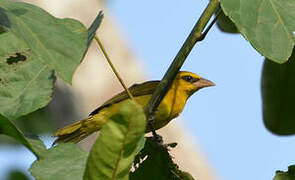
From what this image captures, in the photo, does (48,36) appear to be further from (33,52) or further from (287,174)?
(287,174)

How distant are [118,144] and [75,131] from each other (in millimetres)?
2321

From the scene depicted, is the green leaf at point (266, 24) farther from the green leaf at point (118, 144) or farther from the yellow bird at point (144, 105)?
the yellow bird at point (144, 105)

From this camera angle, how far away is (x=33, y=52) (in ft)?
4.22

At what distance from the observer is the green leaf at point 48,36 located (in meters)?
1.29

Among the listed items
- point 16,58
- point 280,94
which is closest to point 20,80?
point 16,58

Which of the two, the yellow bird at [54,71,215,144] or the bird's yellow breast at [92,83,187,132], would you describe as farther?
the bird's yellow breast at [92,83,187,132]

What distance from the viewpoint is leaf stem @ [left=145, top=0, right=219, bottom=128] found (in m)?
1.67

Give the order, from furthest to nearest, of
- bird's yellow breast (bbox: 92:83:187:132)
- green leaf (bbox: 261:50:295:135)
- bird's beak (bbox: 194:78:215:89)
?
bird's beak (bbox: 194:78:215:89)
bird's yellow breast (bbox: 92:83:187:132)
green leaf (bbox: 261:50:295:135)

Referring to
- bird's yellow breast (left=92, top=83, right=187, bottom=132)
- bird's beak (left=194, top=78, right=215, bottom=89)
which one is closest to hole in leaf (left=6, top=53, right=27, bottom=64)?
bird's yellow breast (left=92, top=83, right=187, bottom=132)

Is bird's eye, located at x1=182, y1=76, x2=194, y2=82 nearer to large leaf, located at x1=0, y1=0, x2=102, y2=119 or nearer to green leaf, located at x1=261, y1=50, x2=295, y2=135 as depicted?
green leaf, located at x1=261, y1=50, x2=295, y2=135

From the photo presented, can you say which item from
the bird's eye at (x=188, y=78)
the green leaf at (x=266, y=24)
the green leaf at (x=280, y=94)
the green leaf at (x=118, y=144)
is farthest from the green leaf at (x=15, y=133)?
the bird's eye at (x=188, y=78)

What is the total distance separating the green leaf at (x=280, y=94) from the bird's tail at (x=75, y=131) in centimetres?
128

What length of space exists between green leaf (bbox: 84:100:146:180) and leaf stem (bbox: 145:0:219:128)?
0.43 metres

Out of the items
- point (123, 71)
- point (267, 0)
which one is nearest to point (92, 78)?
point (123, 71)
